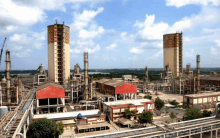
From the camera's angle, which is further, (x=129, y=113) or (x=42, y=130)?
(x=129, y=113)

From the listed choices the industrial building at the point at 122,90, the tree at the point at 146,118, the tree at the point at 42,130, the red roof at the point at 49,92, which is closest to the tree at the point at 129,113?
the tree at the point at 146,118

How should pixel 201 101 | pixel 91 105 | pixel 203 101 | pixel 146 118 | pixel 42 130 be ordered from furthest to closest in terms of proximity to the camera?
1. pixel 203 101
2. pixel 201 101
3. pixel 91 105
4. pixel 146 118
5. pixel 42 130

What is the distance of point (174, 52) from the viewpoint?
208ft

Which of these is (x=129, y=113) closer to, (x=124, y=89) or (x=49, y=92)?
(x=124, y=89)

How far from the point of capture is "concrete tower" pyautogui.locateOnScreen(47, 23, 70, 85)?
137 ft

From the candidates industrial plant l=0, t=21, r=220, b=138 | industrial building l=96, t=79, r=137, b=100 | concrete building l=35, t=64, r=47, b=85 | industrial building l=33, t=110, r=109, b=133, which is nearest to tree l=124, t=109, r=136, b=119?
industrial plant l=0, t=21, r=220, b=138

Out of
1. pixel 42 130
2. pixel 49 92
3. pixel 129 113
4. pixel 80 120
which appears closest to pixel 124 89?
pixel 129 113

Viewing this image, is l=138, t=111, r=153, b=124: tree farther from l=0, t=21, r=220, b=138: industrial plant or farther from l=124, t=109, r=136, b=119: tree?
l=124, t=109, r=136, b=119: tree

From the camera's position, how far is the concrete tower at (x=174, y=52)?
6275cm

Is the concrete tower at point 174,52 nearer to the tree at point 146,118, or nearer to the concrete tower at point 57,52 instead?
the concrete tower at point 57,52

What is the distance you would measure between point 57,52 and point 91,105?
57.9ft

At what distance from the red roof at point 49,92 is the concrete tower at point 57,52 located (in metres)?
11.9

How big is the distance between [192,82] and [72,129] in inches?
1568

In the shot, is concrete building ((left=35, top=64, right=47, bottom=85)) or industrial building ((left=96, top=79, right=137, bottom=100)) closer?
industrial building ((left=96, top=79, right=137, bottom=100))
